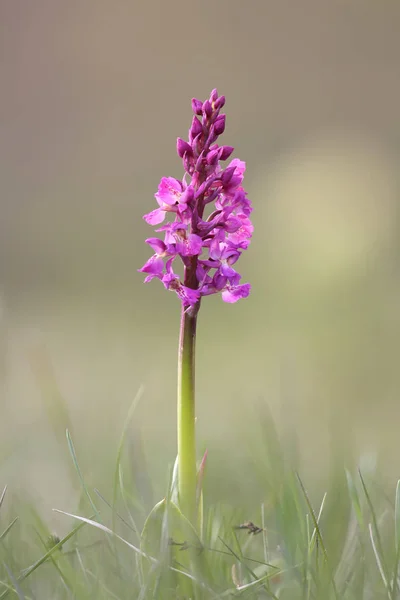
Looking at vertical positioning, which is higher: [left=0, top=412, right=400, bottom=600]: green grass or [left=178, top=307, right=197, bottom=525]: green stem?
[left=178, top=307, right=197, bottom=525]: green stem

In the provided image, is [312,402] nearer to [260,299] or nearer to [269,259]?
[260,299]

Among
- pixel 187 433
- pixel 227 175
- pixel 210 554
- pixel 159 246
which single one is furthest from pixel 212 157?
pixel 210 554

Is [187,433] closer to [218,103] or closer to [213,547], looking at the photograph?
[213,547]

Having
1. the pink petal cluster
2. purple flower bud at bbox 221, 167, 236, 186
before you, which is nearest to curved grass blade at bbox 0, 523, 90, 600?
the pink petal cluster

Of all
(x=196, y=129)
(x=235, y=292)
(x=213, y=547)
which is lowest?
(x=213, y=547)

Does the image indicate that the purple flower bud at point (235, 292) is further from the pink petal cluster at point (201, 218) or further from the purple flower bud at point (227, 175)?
the purple flower bud at point (227, 175)

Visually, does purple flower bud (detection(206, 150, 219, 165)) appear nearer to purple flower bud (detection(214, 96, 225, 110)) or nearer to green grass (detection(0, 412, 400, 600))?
purple flower bud (detection(214, 96, 225, 110))

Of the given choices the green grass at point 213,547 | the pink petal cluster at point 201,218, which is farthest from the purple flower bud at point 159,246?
the green grass at point 213,547

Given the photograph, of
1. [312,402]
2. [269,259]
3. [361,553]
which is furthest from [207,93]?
[361,553]
